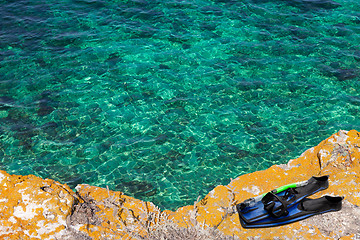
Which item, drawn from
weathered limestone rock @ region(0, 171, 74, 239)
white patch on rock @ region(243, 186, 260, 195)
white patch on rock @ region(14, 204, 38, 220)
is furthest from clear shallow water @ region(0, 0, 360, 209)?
white patch on rock @ region(14, 204, 38, 220)

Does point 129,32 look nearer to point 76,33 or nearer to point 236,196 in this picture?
point 76,33

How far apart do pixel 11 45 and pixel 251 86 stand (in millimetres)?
11433

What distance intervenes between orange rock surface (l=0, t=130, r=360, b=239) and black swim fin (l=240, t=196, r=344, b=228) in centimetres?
14

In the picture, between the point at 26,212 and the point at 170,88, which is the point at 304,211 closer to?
the point at 26,212

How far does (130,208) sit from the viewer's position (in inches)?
269

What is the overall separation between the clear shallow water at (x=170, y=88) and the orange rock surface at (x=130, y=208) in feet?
7.35

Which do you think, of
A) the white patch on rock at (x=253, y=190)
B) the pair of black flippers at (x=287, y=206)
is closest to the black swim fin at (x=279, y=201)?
the pair of black flippers at (x=287, y=206)

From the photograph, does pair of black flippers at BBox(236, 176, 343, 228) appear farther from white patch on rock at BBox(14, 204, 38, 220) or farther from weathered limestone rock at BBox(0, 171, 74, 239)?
white patch on rock at BBox(14, 204, 38, 220)

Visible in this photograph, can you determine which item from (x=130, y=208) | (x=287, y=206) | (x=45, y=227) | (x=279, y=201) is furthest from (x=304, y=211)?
(x=45, y=227)

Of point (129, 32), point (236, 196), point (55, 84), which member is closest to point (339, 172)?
point (236, 196)

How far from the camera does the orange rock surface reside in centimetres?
594

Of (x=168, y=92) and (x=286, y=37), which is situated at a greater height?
(x=286, y=37)

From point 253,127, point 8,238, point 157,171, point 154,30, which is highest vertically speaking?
point 154,30

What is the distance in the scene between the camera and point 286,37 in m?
15.4
